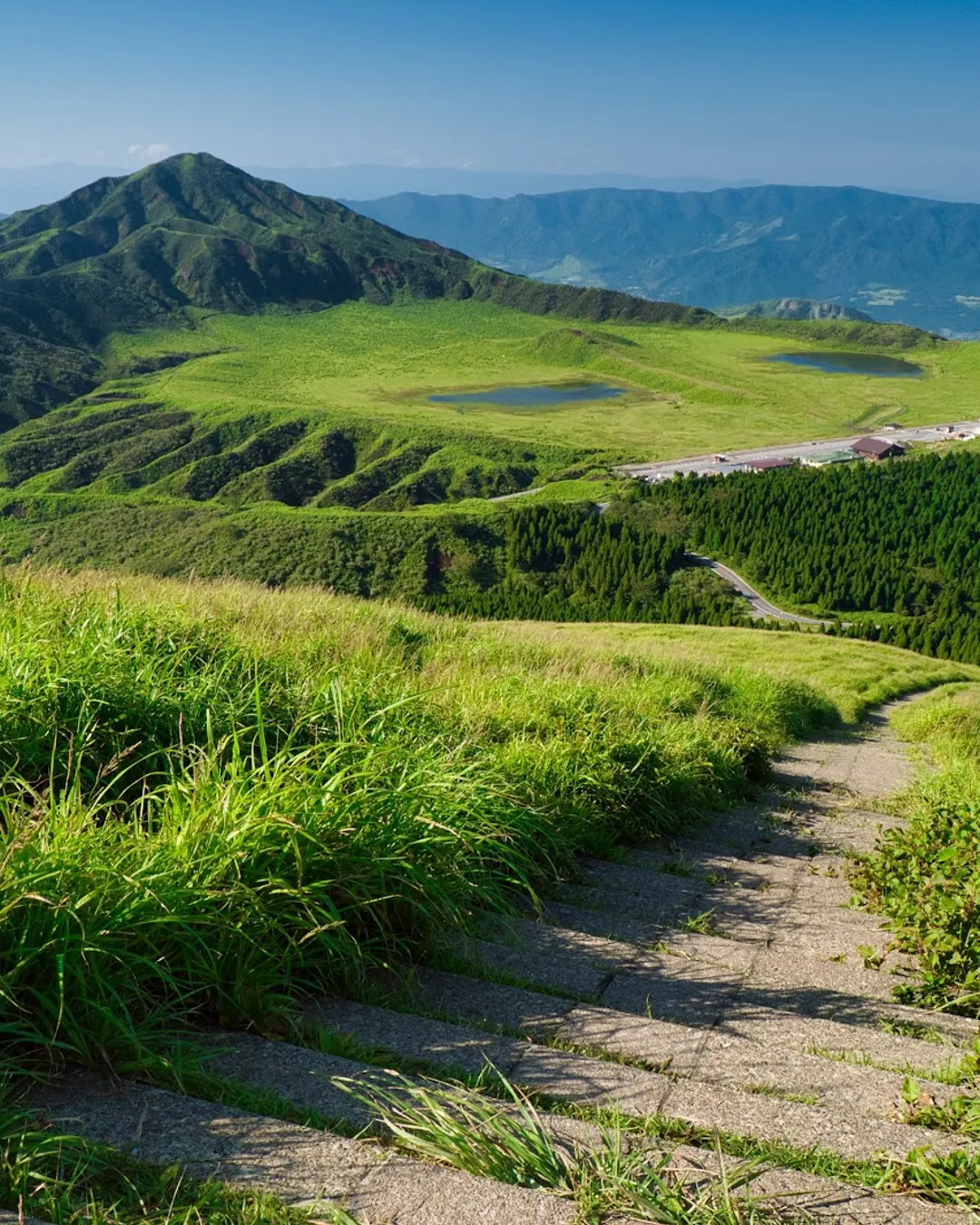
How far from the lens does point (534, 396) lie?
529 ft

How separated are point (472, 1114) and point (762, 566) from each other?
8052cm

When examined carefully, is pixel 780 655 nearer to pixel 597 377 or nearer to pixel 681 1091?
pixel 681 1091

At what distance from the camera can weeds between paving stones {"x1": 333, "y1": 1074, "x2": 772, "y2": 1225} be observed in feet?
6.38

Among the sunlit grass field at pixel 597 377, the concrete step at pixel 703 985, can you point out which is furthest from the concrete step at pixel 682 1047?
the sunlit grass field at pixel 597 377

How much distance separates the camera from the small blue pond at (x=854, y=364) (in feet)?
578

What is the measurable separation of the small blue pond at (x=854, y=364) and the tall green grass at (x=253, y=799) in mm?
180376

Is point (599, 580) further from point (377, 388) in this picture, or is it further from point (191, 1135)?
point (377, 388)

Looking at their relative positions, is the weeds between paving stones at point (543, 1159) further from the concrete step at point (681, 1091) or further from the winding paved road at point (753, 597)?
the winding paved road at point (753, 597)

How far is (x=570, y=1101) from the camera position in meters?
2.42

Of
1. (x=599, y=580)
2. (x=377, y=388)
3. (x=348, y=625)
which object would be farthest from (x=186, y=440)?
(x=348, y=625)

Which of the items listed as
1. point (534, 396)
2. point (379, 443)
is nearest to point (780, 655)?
point (379, 443)

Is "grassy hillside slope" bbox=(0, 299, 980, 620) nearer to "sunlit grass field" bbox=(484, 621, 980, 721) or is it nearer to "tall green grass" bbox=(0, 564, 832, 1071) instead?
"sunlit grass field" bbox=(484, 621, 980, 721)

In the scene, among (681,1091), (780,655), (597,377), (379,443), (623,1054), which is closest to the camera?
(681,1091)

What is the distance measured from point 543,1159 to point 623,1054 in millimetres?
740
